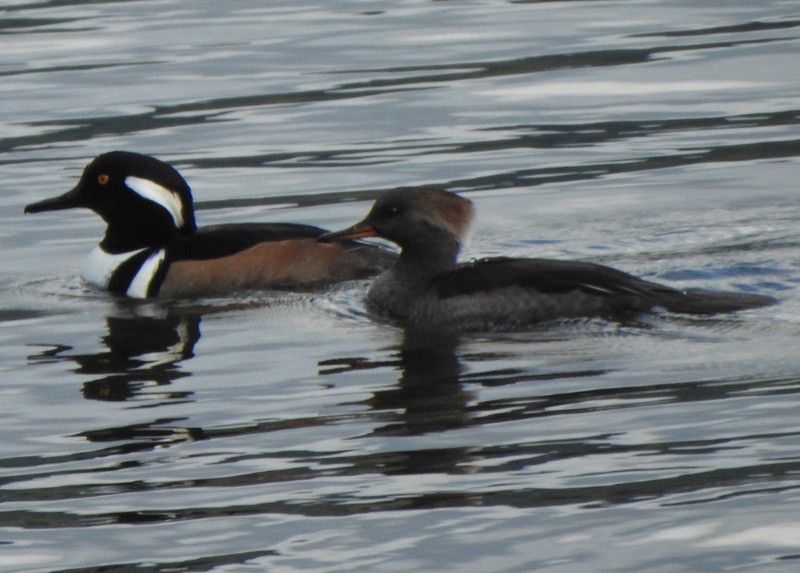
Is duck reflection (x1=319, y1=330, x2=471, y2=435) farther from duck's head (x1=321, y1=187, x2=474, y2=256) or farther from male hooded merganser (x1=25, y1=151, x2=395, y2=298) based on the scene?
male hooded merganser (x1=25, y1=151, x2=395, y2=298)

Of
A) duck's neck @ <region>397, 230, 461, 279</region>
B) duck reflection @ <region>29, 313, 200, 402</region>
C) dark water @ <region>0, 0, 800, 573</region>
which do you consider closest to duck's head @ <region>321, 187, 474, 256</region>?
duck's neck @ <region>397, 230, 461, 279</region>

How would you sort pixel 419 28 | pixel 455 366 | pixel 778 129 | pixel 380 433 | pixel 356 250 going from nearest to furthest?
pixel 380 433 < pixel 455 366 < pixel 356 250 < pixel 778 129 < pixel 419 28

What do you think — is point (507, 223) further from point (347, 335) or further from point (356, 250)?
point (347, 335)

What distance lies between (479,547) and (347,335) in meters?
3.65

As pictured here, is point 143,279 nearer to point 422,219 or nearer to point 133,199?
point 133,199

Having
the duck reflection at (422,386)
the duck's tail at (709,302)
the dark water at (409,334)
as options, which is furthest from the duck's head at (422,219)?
the duck's tail at (709,302)

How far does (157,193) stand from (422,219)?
6.91 feet

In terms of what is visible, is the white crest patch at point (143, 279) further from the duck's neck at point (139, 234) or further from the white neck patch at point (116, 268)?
the duck's neck at point (139, 234)

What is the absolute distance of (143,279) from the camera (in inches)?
436

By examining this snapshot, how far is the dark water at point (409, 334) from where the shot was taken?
6.28 meters

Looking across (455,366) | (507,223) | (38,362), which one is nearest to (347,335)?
(455,366)

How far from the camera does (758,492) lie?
20.7 ft

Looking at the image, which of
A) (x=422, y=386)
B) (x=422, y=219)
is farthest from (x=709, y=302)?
(x=422, y=386)

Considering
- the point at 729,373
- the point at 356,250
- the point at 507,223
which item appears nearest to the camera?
the point at 729,373
